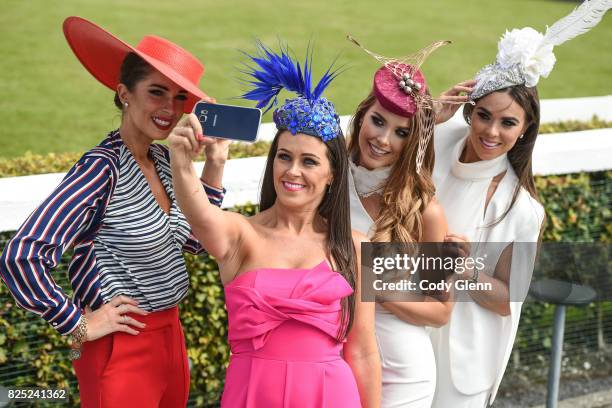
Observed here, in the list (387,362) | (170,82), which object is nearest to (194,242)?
(170,82)

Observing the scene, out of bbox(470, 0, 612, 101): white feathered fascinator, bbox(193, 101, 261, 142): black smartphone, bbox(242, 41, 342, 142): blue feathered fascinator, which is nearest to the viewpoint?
bbox(193, 101, 261, 142): black smartphone

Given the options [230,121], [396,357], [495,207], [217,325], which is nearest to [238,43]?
[217,325]

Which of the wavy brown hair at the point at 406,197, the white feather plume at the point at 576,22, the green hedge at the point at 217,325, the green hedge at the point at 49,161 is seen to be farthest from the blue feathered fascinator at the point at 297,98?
the green hedge at the point at 49,161

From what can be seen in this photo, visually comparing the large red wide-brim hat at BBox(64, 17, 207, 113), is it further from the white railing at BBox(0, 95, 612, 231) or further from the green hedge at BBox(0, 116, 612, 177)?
the green hedge at BBox(0, 116, 612, 177)

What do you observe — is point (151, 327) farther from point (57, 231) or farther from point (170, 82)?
point (170, 82)

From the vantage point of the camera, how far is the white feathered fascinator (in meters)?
3.74

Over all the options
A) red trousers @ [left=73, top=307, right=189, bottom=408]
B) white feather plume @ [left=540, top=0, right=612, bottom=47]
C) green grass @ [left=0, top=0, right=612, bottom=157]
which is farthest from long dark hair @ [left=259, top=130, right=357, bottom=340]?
green grass @ [left=0, top=0, right=612, bottom=157]

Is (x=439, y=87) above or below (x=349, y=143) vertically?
above

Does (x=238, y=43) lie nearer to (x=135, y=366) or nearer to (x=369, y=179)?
(x=369, y=179)

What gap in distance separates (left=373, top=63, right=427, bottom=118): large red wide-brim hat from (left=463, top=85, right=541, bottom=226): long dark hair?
420 mm

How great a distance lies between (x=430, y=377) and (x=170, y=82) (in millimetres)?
1501

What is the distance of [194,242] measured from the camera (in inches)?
138

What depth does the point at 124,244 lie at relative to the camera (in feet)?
10.4

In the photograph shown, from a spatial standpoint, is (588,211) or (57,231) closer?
(57,231)
